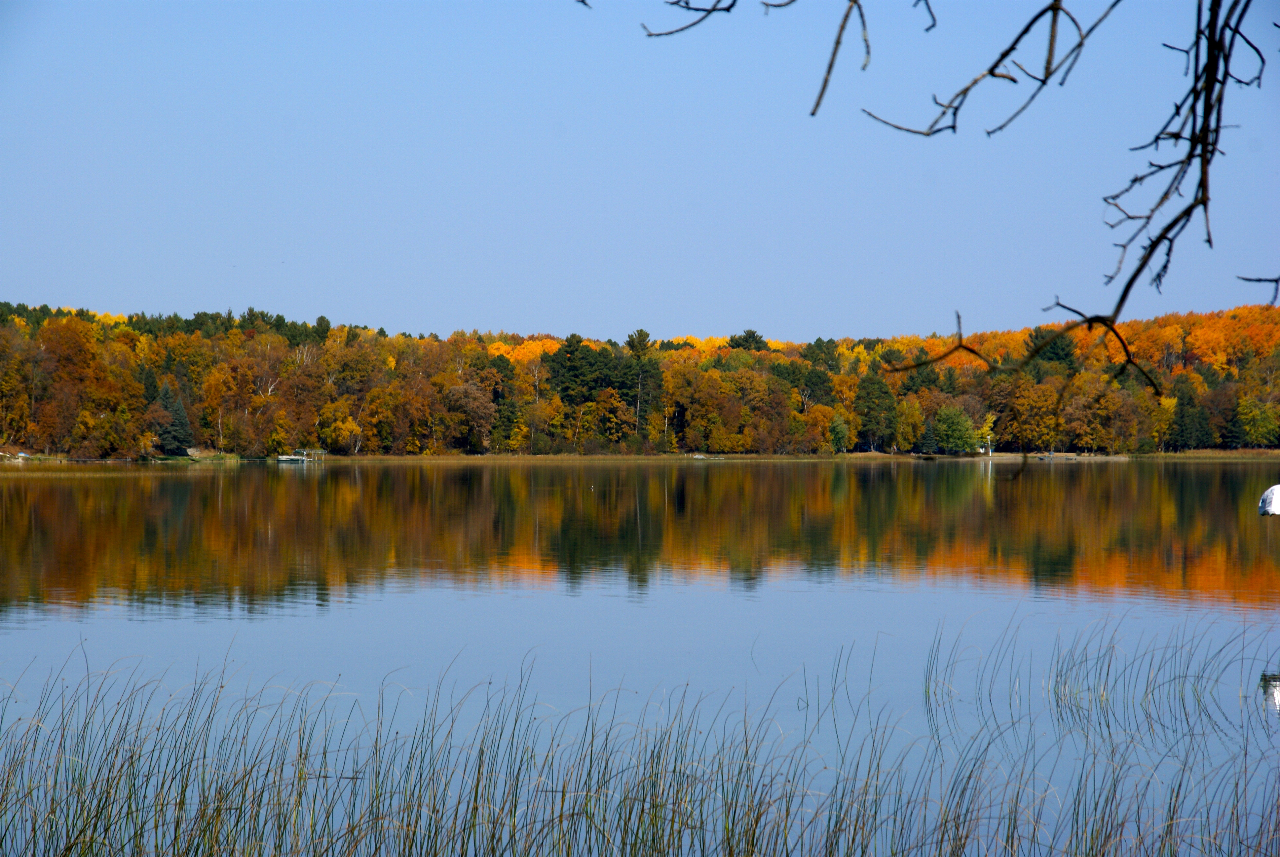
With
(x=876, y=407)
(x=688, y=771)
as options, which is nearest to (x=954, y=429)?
(x=876, y=407)

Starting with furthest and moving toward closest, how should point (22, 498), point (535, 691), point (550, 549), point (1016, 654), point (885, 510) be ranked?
point (22, 498)
point (885, 510)
point (550, 549)
point (1016, 654)
point (535, 691)

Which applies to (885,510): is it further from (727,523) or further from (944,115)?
(944,115)

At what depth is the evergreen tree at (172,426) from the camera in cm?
8406

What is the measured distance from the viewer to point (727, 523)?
33406 millimetres

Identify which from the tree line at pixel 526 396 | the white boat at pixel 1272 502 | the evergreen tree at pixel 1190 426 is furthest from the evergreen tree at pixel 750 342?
the white boat at pixel 1272 502

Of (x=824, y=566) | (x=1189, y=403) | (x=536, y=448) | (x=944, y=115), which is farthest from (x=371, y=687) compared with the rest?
(x=1189, y=403)

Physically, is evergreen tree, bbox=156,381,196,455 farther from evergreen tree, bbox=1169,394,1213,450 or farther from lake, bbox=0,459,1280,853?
evergreen tree, bbox=1169,394,1213,450

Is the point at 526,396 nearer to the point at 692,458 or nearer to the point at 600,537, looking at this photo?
the point at 692,458

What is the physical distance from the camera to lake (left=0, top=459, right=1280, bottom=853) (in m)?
12.7

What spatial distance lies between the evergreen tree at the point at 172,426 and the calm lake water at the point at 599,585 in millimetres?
43587

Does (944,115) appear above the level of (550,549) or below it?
above

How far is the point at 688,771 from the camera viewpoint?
8461mm

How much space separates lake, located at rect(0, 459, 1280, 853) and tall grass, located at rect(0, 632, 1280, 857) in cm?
20

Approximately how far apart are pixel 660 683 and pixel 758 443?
9199 centimetres
